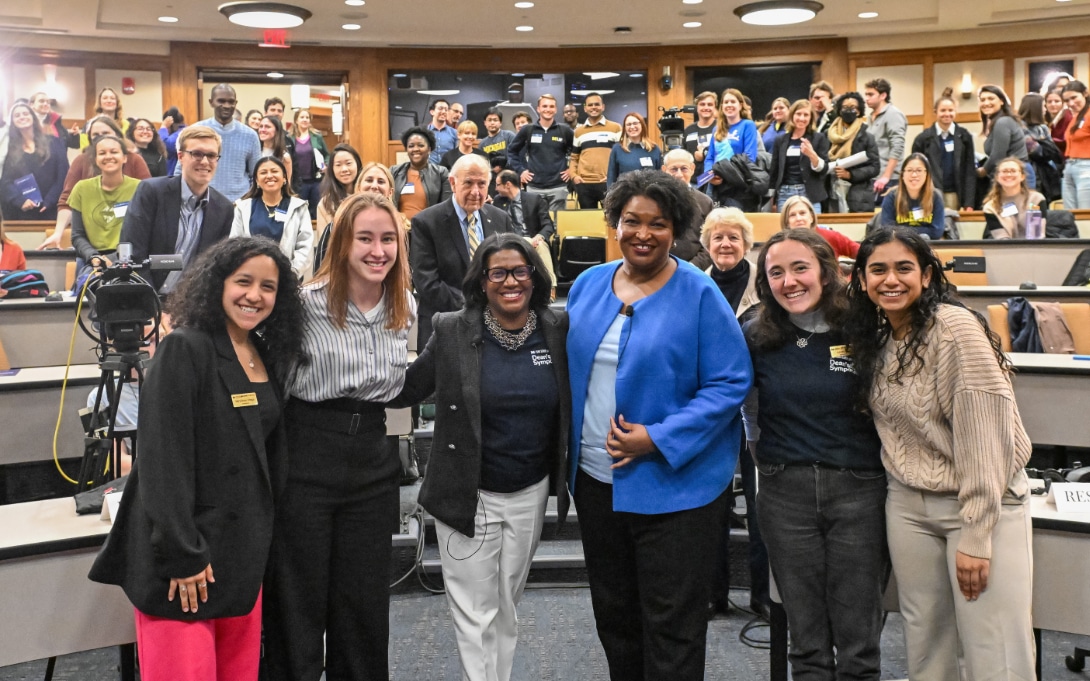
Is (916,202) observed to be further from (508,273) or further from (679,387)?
(508,273)

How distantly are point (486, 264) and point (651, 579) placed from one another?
2.79ft

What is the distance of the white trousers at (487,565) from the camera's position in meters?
2.33

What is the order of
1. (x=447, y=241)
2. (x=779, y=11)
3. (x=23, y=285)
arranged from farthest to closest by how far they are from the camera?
(x=779, y=11)
(x=23, y=285)
(x=447, y=241)

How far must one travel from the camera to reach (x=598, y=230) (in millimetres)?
7766

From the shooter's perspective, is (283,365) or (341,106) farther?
(341,106)

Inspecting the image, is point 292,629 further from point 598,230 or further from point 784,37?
point 784,37

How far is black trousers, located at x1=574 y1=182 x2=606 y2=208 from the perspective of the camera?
8375 millimetres

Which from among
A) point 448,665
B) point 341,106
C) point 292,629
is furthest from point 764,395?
point 341,106

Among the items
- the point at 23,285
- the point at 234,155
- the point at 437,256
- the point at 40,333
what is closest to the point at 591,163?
the point at 234,155

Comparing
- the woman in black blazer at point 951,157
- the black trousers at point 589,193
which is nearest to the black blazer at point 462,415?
the black trousers at point 589,193

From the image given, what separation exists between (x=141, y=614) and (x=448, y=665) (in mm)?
1302

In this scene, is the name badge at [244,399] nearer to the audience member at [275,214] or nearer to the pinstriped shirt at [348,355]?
the pinstriped shirt at [348,355]

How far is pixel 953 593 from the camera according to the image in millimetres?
2184

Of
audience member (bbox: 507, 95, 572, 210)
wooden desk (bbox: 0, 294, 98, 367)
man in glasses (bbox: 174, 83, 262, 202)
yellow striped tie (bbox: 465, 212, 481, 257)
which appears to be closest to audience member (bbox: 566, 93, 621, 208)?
audience member (bbox: 507, 95, 572, 210)
